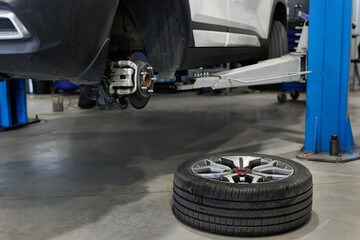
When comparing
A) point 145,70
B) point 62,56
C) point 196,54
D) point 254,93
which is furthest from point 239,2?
point 254,93

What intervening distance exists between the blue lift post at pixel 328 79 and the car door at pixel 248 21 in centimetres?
52

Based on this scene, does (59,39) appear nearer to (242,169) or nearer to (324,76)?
(242,169)

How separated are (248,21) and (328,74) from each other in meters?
0.81

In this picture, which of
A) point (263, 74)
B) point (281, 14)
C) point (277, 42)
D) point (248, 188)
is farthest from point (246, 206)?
point (281, 14)

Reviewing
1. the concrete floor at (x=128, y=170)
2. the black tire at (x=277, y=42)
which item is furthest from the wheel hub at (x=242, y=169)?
the black tire at (x=277, y=42)

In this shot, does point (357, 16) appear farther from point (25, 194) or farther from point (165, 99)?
point (25, 194)

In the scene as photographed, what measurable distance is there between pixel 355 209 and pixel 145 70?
1.42 m

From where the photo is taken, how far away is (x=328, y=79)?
125 inches

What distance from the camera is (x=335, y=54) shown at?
312cm

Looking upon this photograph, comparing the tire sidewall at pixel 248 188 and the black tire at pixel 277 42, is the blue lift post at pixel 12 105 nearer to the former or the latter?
the black tire at pixel 277 42

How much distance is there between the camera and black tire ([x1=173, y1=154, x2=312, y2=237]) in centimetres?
184

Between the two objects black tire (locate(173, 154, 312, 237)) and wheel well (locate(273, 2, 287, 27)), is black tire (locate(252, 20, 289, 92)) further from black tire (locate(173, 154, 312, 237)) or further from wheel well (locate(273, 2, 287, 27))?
black tire (locate(173, 154, 312, 237))

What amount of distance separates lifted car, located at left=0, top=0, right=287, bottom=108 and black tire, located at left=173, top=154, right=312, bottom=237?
0.65 meters

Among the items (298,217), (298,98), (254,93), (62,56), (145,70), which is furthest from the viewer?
(254,93)
